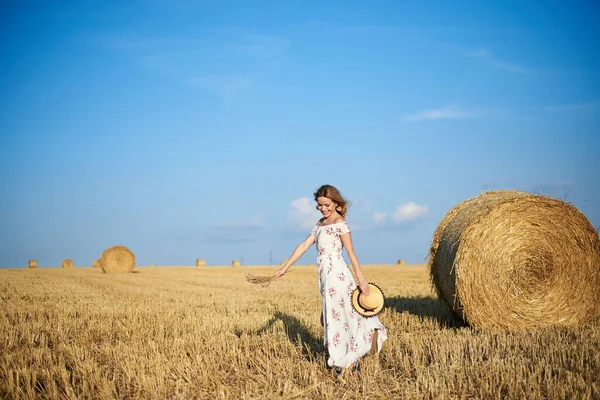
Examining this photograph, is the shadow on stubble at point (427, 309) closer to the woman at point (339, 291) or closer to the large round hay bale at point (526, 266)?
the large round hay bale at point (526, 266)

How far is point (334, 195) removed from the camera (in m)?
5.58

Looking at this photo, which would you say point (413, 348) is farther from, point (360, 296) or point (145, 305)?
point (145, 305)

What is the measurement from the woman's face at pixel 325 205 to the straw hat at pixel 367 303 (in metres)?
0.91

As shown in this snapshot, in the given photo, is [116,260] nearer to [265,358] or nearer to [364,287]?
[265,358]

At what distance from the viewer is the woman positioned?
17.5 ft

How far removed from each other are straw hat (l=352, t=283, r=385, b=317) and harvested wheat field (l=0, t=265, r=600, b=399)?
0.55 m

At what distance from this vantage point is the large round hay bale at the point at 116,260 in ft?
92.2

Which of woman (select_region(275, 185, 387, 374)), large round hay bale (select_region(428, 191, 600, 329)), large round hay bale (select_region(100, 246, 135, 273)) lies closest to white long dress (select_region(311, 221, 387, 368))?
woman (select_region(275, 185, 387, 374))

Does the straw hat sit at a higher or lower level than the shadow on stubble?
higher

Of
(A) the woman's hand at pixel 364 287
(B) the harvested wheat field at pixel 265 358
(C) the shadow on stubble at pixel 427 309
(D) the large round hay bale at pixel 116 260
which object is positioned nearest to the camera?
(B) the harvested wheat field at pixel 265 358

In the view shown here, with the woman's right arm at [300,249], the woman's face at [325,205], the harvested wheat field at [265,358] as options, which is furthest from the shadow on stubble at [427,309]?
the woman's face at [325,205]

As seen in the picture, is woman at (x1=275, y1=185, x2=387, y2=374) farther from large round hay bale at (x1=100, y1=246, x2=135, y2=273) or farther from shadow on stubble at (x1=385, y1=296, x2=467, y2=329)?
large round hay bale at (x1=100, y1=246, x2=135, y2=273)

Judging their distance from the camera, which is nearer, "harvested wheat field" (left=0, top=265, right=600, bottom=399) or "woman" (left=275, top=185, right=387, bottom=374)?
"harvested wheat field" (left=0, top=265, right=600, bottom=399)

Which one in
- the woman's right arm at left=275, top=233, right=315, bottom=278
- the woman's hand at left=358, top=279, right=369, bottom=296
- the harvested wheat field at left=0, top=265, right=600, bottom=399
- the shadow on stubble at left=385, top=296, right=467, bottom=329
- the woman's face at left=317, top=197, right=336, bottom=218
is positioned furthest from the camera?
the shadow on stubble at left=385, top=296, right=467, bottom=329
